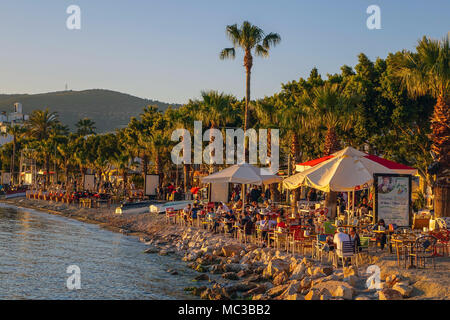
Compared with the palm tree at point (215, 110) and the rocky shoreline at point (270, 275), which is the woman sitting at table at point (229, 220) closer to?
the rocky shoreline at point (270, 275)

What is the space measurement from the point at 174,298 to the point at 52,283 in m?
5.23

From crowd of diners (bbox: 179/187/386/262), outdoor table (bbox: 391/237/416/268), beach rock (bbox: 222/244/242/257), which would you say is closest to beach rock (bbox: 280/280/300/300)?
crowd of diners (bbox: 179/187/386/262)

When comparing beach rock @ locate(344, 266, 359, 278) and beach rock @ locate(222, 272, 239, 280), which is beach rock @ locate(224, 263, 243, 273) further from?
beach rock @ locate(344, 266, 359, 278)

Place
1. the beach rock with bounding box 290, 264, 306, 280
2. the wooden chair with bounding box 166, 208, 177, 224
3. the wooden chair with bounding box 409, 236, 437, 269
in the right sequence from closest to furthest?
1. the wooden chair with bounding box 409, 236, 437, 269
2. the beach rock with bounding box 290, 264, 306, 280
3. the wooden chair with bounding box 166, 208, 177, 224

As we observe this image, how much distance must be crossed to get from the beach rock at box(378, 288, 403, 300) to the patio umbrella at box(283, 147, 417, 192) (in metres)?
4.53

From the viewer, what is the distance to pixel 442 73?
1939 cm

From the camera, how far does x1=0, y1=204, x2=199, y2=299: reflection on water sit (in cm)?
1620

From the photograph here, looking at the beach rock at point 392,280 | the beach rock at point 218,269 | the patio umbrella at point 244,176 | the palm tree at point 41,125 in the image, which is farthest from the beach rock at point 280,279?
the palm tree at point 41,125

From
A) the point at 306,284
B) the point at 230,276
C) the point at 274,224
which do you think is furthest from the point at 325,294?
the point at 274,224

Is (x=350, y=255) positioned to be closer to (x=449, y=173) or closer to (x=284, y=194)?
(x=449, y=173)

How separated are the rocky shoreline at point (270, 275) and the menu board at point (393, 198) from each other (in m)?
3.54

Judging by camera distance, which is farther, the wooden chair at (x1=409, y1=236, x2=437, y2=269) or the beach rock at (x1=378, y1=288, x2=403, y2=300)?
A: the wooden chair at (x1=409, y1=236, x2=437, y2=269)

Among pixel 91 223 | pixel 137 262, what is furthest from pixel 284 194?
pixel 137 262

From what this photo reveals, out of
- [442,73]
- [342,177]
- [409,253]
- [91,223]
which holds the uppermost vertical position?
[442,73]
